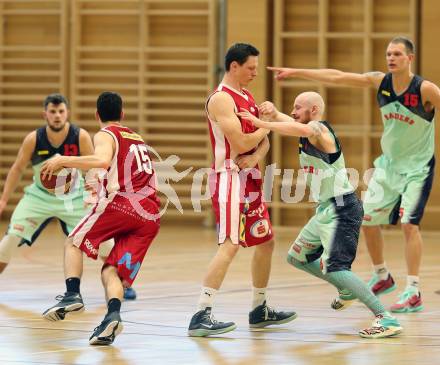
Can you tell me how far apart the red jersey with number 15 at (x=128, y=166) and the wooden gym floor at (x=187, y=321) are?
32.9 inches

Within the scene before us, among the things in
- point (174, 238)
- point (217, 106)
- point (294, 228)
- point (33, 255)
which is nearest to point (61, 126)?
point (217, 106)

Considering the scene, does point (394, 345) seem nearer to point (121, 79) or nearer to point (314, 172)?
point (314, 172)

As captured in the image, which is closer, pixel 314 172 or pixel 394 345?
pixel 394 345

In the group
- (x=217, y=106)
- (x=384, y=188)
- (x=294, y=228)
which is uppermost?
(x=217, y=106)

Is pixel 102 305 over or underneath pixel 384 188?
underneath

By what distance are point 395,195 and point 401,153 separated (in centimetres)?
31

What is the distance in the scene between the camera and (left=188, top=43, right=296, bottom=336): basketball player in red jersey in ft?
20.5

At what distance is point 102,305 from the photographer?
7.48 meters

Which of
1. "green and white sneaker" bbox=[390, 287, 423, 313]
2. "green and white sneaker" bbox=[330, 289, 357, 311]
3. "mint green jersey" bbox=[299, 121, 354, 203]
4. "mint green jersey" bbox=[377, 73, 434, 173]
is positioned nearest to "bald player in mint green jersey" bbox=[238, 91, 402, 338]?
"mint green jersey" bbox=[299, 121, 354, 203]

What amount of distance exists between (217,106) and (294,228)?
8071mm

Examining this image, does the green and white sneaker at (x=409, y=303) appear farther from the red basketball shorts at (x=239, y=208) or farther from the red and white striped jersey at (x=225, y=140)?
the red and white striped jersey at (x=225, y=140)

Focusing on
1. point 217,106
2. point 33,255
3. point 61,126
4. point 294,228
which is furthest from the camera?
point 294,228

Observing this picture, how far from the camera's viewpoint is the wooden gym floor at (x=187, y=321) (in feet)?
17.9

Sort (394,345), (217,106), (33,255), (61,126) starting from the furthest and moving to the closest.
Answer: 1. (33,255)
2. (61,126)
3. (217,106)
4. (394,345)
